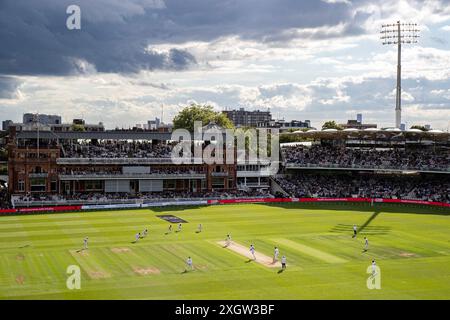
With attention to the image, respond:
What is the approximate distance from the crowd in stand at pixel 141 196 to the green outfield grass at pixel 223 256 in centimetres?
727

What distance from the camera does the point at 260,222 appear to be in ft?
192

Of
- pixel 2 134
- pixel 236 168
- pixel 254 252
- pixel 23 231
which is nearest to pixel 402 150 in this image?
pixel 236 168

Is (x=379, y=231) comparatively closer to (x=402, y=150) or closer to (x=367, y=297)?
(x=367, y=297)

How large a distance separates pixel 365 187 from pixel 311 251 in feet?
137

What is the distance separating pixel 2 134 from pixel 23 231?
6864cm

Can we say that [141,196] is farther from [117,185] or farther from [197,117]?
[197,117]

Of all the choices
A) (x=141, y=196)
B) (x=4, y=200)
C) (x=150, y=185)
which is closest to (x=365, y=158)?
(x=150, y=185)

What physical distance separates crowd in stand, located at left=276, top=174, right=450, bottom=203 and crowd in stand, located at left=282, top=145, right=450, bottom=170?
2.72 metres

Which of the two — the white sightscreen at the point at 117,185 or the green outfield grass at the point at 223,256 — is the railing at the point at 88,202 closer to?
the white sightscreen at the point at 117,185

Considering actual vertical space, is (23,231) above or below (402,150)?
below

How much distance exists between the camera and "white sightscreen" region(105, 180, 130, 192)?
3061 inches

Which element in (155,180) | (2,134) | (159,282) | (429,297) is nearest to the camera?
(429,297)

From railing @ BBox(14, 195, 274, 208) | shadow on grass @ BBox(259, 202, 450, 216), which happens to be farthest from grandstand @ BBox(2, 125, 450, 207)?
shadow on grass @ BBox(259, 202, 450, 216)

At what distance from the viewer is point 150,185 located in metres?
79.9
